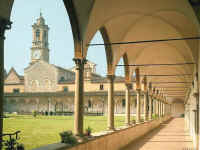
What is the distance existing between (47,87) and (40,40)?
10764 mm

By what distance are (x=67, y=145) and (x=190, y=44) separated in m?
5.50

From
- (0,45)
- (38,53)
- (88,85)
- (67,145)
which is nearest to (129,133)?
(67,145)

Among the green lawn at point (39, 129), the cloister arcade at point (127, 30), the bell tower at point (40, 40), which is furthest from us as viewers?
the bell tower at point (40, 40)

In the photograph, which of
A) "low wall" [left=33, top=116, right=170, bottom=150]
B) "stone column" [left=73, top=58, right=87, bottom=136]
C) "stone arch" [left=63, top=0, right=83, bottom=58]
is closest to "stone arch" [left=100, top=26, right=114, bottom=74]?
"low wall" [left=33, top=116, right=170, bottom=150]

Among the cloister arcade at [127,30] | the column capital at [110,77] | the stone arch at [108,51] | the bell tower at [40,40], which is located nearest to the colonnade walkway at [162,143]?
the cloister arcade at [127,30]

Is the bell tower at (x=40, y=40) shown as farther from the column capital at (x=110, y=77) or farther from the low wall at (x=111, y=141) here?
the column capital at (x=110, y=77)

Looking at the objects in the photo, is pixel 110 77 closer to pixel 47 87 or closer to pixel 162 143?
pixel 162 143

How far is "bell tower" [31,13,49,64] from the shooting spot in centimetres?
5994

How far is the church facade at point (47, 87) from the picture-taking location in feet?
156

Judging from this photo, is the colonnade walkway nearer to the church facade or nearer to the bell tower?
the church facade

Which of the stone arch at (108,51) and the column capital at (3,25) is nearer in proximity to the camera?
the column capital at (3,25)

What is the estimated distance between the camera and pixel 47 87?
55781mm

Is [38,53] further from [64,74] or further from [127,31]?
[127,31]

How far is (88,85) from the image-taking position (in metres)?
54.8
